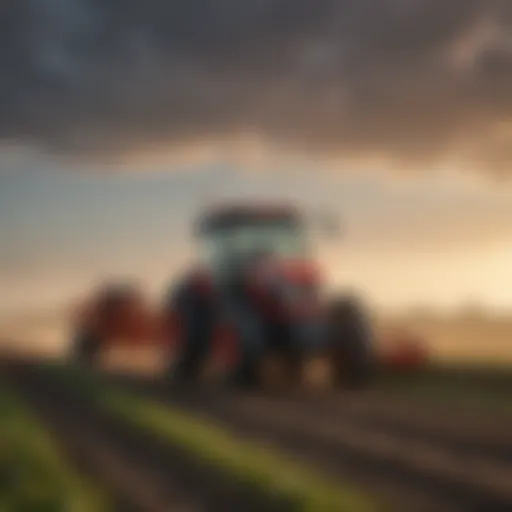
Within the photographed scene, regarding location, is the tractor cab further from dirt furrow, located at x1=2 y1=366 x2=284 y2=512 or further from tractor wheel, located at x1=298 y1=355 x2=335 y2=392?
dirt furrow, located at x1=2 y1=366 x2=284 y2=512

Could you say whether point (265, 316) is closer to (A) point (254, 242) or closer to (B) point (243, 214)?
(A) point (254, 242)

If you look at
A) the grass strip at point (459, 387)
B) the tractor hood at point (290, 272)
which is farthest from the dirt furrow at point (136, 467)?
the grass strip at point (459, 387)

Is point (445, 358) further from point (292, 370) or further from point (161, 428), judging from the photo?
point (161, 428)

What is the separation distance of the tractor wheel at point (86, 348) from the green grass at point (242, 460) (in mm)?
285

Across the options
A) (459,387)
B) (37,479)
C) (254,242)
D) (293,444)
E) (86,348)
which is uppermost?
(254,242)

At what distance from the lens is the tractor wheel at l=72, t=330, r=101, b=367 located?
12.0 ft

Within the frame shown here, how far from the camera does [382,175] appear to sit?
9.72 feet

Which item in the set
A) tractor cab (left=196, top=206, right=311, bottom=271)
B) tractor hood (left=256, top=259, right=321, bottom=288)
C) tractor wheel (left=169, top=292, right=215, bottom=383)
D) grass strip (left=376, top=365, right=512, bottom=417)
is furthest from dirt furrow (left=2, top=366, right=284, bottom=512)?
grass strip (left=376, top=365, right=512, bottom=417)

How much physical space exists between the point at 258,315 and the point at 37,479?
107cm

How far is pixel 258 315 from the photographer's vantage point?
133 inches

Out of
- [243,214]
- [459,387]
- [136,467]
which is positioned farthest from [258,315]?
[136,467]

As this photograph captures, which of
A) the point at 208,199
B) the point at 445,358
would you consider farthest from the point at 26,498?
the point at 445,358

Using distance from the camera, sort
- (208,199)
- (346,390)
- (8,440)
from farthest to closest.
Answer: (346,390) → (208,199) → (8,440)

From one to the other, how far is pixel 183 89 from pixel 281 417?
999 mm
